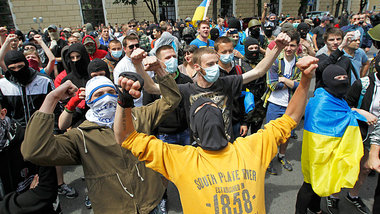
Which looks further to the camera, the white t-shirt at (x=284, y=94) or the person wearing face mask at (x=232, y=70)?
the white t-shirt at (x=284, y=94)

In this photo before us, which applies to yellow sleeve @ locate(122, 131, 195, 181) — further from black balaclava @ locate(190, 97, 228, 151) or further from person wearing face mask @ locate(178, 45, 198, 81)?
person wearing face mask @ locate(178, 45, 198, 81)

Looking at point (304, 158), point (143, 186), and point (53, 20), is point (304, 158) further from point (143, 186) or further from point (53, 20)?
point (53, 20)

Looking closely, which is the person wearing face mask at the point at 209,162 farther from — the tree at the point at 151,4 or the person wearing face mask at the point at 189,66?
the tree at the point at 151,4

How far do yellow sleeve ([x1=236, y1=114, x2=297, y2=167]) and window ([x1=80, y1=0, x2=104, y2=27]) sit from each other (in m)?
27.9

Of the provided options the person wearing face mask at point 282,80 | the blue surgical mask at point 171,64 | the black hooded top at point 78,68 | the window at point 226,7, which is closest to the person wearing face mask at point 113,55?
the black hooded top at point 78,68

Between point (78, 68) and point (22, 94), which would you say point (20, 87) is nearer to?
point (22, 94)

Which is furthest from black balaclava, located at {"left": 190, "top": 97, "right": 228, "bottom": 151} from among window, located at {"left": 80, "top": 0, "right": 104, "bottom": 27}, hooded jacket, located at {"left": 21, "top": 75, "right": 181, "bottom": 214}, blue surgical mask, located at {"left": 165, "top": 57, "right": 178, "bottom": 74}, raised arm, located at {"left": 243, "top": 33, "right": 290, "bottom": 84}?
window, located at {"left": 80, "top": 0, "right": 104, "bottom": 27}

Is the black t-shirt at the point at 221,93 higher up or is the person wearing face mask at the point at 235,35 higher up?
the person wearing face mask at the point at 235,35

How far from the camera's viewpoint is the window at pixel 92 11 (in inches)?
1005

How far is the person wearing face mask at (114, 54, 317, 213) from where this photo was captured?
152 cm

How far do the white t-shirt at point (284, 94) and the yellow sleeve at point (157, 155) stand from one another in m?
2.53

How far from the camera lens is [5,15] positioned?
23922 millimetres

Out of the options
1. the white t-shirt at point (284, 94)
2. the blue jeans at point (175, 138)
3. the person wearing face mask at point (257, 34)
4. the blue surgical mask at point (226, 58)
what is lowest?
the blue jeans at point (175, 138)

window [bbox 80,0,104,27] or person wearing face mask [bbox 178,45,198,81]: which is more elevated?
window [bbox 80,0,104,27]
